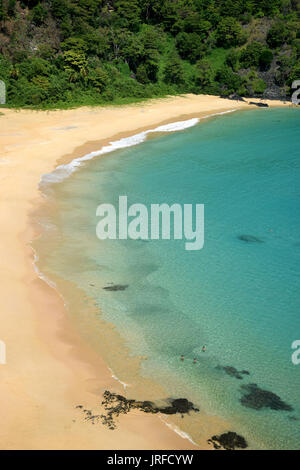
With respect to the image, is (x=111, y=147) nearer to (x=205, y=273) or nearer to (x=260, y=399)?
(x=205, y=273)

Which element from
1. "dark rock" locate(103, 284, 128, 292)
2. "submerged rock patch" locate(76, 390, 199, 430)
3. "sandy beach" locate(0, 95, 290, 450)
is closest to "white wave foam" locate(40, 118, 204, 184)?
"sandy beach" locate(0, 95, 290, 450)

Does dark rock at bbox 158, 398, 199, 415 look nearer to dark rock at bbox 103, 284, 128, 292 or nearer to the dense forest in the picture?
dark rock at bbox 103, 284, 128, 292

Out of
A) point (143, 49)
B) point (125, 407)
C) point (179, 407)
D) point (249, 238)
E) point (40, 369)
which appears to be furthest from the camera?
point (143, 49)

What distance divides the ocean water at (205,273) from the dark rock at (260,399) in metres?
0.14

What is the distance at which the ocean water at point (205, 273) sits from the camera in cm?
1479

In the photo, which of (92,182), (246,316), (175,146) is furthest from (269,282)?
(175,146)

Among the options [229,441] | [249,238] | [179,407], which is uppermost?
[249,238]

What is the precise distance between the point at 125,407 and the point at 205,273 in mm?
9315

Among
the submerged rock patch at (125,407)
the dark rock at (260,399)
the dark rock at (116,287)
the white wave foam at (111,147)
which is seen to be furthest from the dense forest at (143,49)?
the dark rock at (260,399)

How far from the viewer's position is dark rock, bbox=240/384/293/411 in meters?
13.8

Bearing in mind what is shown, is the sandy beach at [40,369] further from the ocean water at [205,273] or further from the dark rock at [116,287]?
the dark rock at [116,287]

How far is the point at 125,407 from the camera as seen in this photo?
13.3 metres

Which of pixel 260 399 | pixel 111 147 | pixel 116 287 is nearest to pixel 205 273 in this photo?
pixel 116 287

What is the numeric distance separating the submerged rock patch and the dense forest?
42.2 metres
